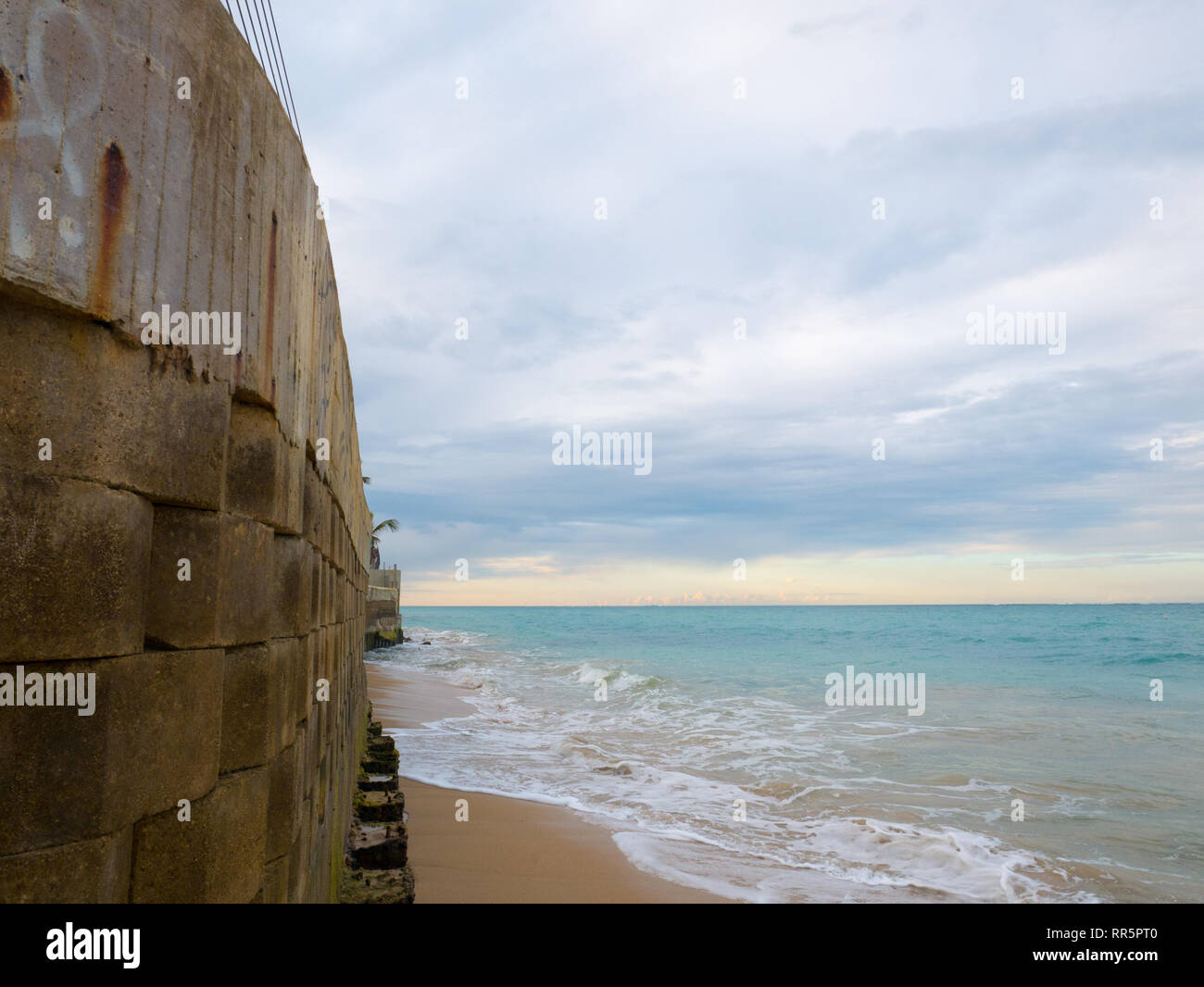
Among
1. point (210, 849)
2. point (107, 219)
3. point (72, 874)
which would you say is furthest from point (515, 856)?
point (107, 219)

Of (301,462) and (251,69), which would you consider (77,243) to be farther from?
(301,462)

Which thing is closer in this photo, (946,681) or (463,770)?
(463,770)

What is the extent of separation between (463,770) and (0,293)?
1169cm

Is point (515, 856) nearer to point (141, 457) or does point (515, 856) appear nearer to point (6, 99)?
point (141, 457)

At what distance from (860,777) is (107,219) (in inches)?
527

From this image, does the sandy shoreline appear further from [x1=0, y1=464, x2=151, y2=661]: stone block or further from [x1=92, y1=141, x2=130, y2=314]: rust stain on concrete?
[x1=92, y1=141, x2=130, y2=314]: rust stain on concrete

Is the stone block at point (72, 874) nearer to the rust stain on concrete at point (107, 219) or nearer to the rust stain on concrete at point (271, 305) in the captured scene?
the rust stain on concrete at point (107, 219)

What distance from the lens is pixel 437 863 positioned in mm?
7758

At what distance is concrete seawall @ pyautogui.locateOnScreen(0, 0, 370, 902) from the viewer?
1749 mm

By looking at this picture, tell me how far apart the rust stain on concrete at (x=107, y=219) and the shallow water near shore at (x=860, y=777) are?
7233 mm

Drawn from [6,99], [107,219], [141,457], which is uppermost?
[6,99]

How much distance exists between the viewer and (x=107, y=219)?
6.22 ft
